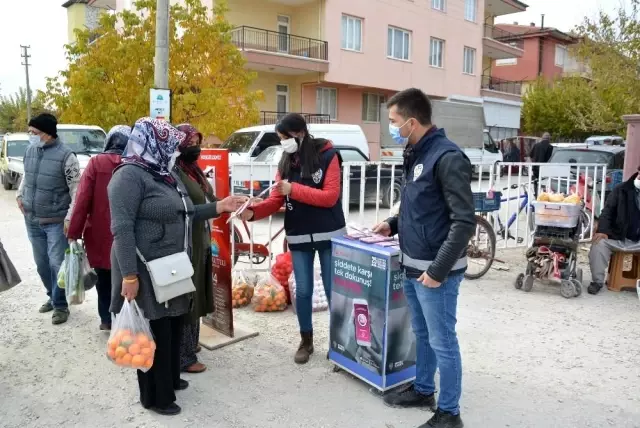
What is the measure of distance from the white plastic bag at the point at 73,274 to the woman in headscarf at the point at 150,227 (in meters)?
1.41

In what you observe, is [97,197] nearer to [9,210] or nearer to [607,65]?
[607,65]

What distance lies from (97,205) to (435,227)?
2.84 metres

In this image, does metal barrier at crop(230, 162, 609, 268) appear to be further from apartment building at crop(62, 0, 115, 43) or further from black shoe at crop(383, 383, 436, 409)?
apartment building at crop(62, 0, 115, 43)

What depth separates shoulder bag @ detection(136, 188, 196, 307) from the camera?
316 cm

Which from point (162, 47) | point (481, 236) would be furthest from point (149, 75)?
point (481, 236)

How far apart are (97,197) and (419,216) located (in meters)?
2.74

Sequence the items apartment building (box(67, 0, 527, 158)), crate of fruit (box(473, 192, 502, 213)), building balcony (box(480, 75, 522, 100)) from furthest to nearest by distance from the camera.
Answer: building balcony (box(480, 75, 522, 100)) → apartment building (box(67, 0, 527, 158)) → crate of fruit (box(473, 192, 502, 213))

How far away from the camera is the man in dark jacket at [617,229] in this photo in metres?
6.16

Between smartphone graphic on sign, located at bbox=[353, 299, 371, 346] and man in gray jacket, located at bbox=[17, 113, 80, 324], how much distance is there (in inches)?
106

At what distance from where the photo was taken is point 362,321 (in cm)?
373

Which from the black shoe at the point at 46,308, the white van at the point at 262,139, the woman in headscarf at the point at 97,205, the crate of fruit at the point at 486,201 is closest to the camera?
the woman in headscarf at the point at 97,205

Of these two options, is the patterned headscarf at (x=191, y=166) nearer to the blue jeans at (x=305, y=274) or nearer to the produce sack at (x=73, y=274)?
the blue jeans at (x=305, y=274)

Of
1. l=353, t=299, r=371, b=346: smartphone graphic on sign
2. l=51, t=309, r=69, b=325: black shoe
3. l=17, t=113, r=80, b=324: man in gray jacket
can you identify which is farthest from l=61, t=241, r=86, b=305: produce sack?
l=353, t=299, r=371, b=346: smartphone graphic on sign

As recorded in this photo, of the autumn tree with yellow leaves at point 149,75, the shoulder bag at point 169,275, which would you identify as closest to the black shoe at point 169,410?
the shoulder bag at point 169,275
